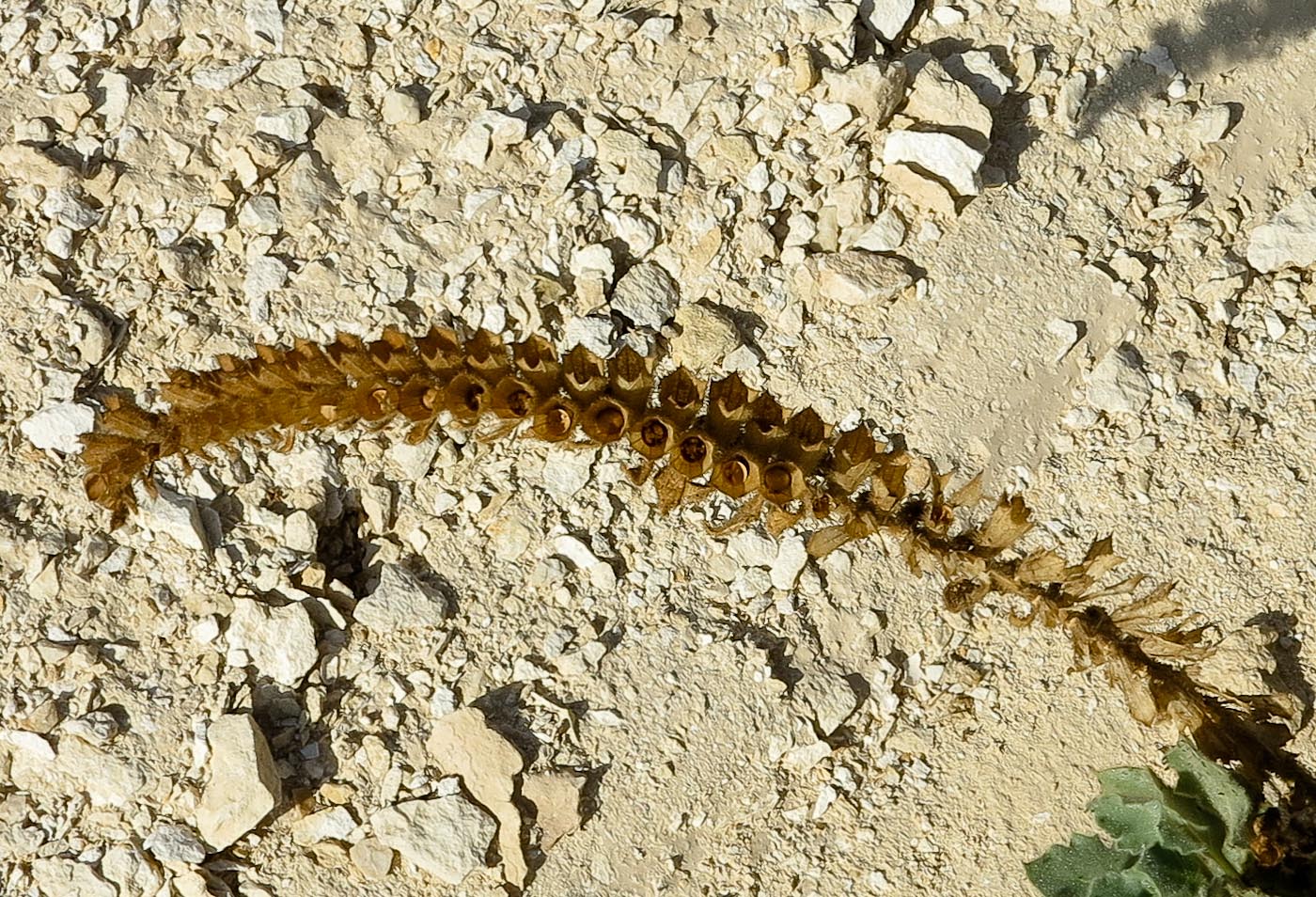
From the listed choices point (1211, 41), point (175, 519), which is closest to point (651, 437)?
point (175, 519)

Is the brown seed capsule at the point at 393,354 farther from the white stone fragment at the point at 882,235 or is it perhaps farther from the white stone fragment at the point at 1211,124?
the white stone fragment at the point at 1211,124

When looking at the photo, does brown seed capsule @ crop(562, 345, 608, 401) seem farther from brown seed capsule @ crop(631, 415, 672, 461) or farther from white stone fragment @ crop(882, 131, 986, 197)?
white stone fragment @ crop(882, 131, 986, 197)

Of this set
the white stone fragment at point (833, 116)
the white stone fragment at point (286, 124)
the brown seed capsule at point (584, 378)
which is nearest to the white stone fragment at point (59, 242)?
the white stone fragment at point (286, 124)

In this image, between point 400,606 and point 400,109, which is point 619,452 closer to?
point 400,606

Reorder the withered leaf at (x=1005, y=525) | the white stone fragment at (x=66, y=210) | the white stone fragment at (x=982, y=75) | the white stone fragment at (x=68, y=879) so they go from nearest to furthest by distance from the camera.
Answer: the white stone fragment at (x=68, y=879)
the withered leaf at (x=1005, y=525)
the white stone fragment at (x=66, y=210)
the white stone fragment at (x=982, y=75)

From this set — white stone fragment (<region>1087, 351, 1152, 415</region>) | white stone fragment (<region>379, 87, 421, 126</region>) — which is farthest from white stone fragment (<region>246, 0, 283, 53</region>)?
white stone fragment (<region>1087, 351, 1152, 415</region>)

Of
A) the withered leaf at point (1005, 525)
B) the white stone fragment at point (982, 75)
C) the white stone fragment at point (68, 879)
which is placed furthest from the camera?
the white stone fragment at point (982, 75)

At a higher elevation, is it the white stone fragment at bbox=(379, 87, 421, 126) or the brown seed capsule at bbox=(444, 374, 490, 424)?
the white stone fragment at bbox=(379, 87, 421, 126)

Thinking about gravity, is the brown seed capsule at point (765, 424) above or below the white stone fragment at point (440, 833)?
above
